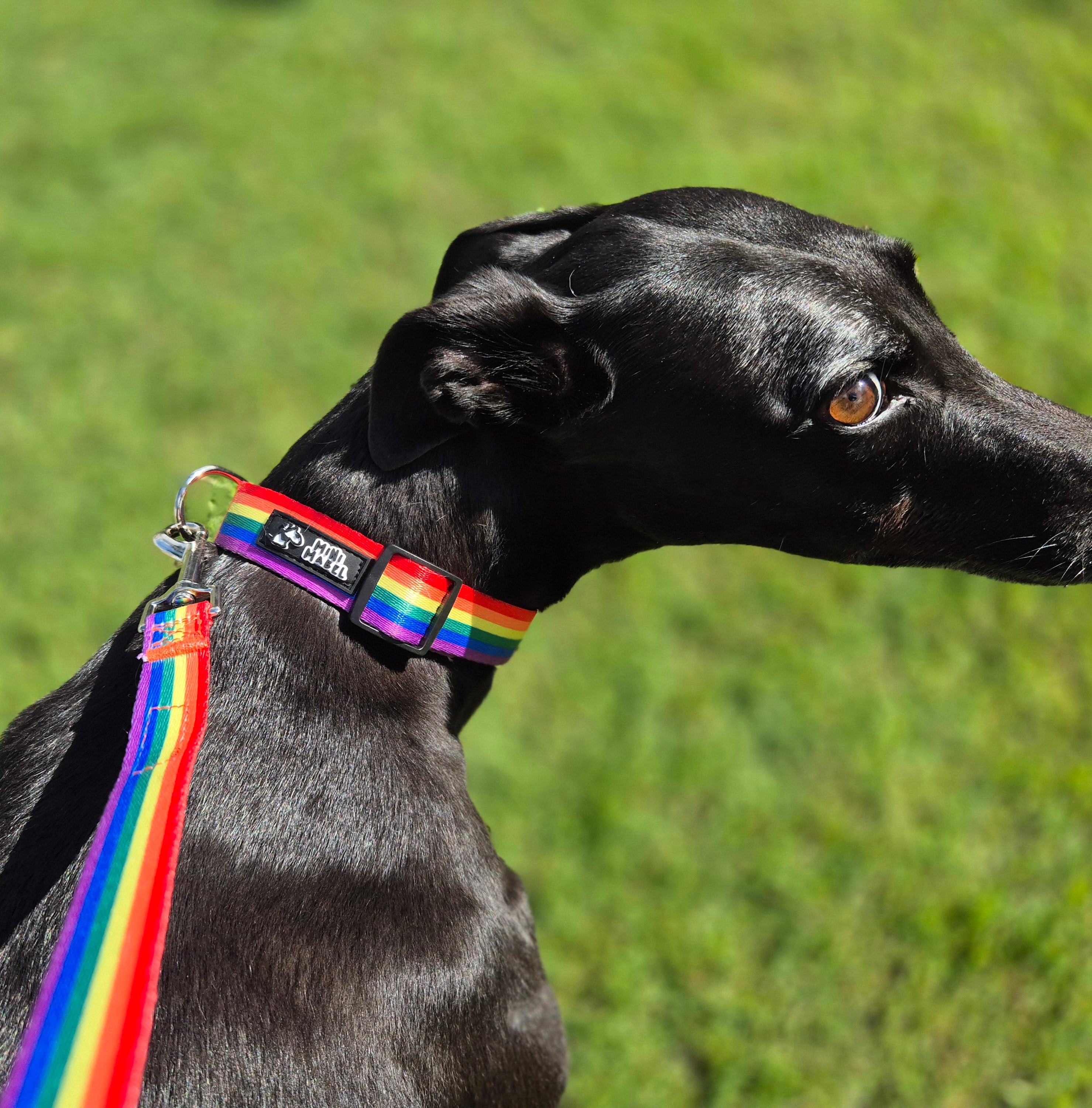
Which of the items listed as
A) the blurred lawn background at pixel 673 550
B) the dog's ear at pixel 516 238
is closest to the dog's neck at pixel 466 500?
the dog's ear at pixel 516 238

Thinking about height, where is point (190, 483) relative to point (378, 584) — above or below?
above

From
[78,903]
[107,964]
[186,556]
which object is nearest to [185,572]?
[186,556]

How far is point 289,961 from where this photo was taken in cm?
201

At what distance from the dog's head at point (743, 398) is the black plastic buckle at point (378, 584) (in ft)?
0.72

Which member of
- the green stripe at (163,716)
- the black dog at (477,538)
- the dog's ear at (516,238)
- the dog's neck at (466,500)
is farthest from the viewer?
the dog's ear at (516,238)

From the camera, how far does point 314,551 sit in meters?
2.18

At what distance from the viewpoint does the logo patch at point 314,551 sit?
2.17m

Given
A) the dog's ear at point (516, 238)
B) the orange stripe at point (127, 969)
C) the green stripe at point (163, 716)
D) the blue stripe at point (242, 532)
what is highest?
the dog's ear at point (516, 238)

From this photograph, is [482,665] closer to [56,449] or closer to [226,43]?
[56,449]

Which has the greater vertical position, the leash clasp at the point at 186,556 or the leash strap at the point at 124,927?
the leash clasp at the point at 186,556

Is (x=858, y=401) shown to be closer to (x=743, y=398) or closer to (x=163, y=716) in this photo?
(x=743, y=398)

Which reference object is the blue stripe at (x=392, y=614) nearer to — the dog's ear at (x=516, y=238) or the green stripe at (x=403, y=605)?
the green stripe at (x=403, y=605)

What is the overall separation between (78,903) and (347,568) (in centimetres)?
81

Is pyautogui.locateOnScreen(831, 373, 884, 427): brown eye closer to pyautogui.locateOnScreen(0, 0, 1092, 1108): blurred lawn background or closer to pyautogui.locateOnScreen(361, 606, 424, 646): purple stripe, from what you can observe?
pyautogui.locateOnScreen(361, 606, 424, 646): purple stripe
